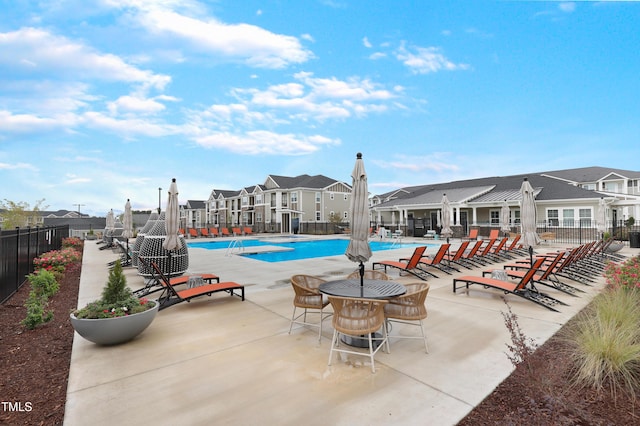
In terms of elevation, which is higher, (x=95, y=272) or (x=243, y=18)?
(x=243, y=18)

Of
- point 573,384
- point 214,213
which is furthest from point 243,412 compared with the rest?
point 214,213

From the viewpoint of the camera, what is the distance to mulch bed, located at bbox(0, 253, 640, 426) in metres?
2.58

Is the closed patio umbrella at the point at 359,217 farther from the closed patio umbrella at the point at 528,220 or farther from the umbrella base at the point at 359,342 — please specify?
the closed patio umbrella at the point at 528,220

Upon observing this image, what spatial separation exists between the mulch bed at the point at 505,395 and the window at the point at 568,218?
87.5 feet

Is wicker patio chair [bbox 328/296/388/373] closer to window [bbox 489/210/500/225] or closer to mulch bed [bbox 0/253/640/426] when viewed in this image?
mulch bed [bbox 0/253/640/426]

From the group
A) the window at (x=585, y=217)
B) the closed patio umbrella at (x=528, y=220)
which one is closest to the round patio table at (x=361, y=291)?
the closed patio umbrella at (x=528, y=220)

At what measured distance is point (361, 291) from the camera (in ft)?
14.1

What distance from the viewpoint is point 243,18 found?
1237 cm

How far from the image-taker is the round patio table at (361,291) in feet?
13.8

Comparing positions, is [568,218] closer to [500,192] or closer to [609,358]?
[500,192]

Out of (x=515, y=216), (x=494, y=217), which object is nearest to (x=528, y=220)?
(x=515, y=216)

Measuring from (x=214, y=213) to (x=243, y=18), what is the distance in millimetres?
50333

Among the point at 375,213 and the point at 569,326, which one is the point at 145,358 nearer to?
the point at 569,326

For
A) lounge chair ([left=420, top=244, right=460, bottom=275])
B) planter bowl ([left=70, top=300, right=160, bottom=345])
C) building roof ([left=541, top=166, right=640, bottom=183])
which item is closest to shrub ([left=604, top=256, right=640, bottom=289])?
lounge chair ([left=420, top=244, right=460, bottom=275])
